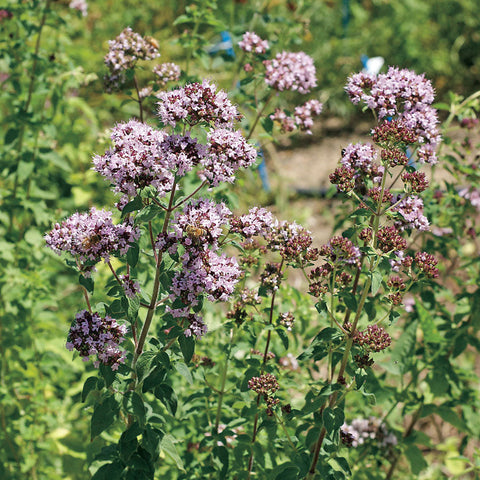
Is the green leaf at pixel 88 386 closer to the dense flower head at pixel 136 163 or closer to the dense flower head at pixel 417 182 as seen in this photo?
the dense flower head at pixel 136 163

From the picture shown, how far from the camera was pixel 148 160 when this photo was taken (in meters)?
1.97

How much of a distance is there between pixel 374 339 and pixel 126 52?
1980 mm

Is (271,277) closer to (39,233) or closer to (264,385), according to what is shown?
(264,385)

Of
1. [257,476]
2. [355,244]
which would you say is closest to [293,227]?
[355,244]

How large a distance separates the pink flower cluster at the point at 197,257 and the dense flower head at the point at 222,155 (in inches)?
4.8

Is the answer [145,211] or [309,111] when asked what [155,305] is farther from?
[309,111]

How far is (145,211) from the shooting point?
6.73 feet

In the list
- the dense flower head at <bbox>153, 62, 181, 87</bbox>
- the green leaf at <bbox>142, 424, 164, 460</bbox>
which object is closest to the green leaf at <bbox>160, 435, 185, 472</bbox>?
the green leaf at <bbox>142, 424, 164, 460</bbox>

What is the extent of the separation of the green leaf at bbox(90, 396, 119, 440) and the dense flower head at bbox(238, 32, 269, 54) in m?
2.13

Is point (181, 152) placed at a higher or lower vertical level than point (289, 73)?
lower

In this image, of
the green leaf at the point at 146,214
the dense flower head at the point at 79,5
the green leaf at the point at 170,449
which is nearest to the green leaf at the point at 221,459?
the green leaf at the point at 170,449

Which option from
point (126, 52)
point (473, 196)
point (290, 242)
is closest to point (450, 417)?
point (473, 196)

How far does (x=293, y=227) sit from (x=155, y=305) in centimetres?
64

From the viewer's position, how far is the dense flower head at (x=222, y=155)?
79.9 inches
